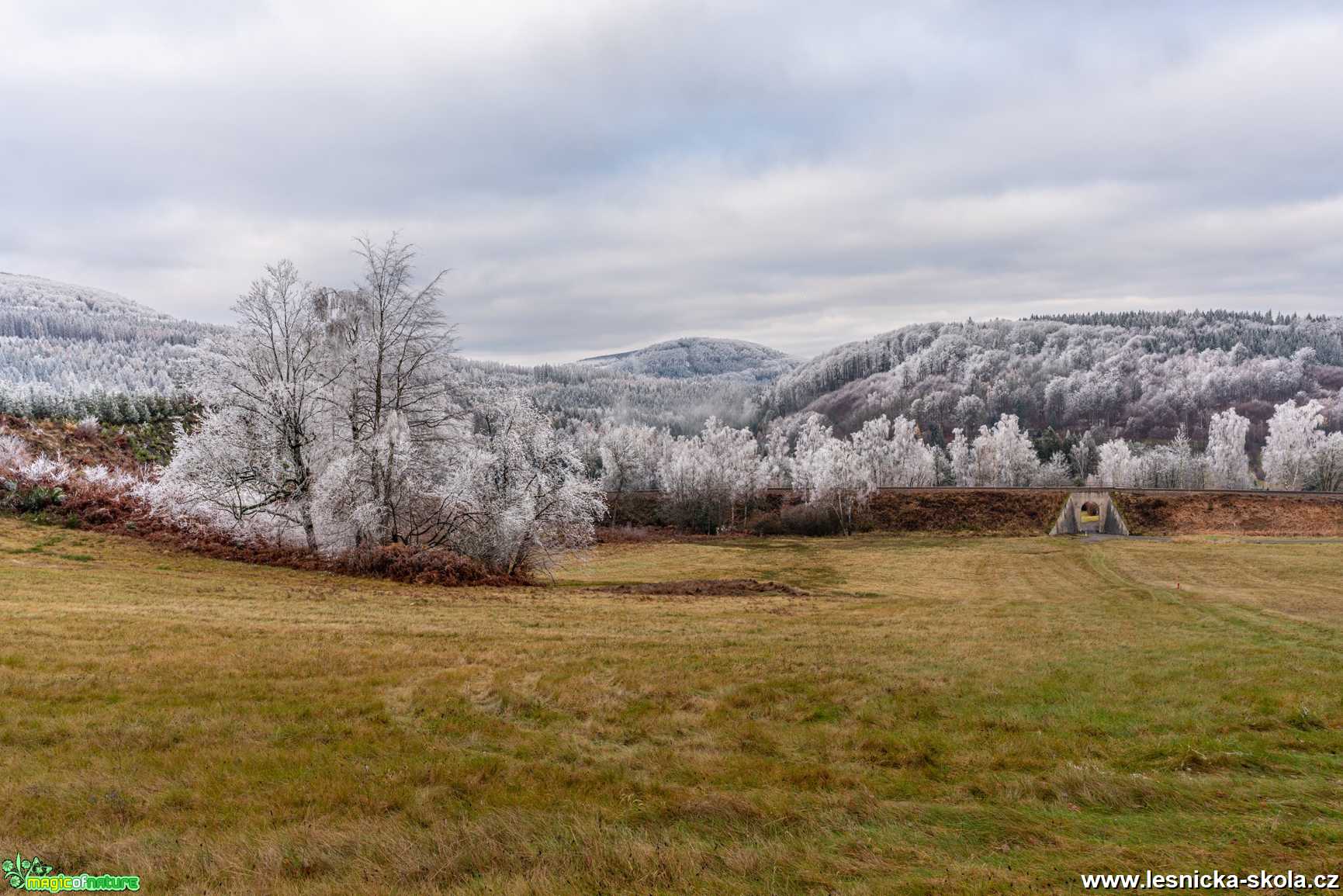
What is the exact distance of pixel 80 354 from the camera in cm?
12438

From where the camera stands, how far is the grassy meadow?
5898mm

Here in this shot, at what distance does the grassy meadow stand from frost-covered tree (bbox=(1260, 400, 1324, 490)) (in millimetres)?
104284

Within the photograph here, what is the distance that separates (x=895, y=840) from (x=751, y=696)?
194 inches

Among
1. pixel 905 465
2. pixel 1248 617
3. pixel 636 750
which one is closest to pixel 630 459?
pixel 905 465

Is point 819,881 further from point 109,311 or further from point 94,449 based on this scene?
point 109,311

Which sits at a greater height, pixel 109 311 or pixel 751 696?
pixel 109 311

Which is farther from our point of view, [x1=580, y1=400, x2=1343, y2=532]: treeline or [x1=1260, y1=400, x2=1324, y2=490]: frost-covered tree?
[x1=1260, y1=400, x2=1324, y2=490]: frost-covered tree

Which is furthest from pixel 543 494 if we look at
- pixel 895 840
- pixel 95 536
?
pixel 895 840

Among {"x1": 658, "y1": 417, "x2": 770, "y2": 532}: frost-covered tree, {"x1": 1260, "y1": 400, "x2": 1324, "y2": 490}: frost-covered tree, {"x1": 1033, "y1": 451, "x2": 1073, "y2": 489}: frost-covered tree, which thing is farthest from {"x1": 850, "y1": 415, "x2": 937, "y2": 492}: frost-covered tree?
{"x1": 1260, "y1": 400, "x2": 1324, "y2": 490}: frost-covered tree

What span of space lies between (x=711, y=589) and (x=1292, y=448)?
10970 centimetres

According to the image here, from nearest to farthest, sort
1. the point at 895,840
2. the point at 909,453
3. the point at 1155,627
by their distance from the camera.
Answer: the point at 895,840 < the point at 1155,627 < the point at 909,453

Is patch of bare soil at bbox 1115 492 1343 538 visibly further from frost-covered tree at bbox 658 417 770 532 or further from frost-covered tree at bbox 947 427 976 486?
frost-covered tree at bbox 947 427 976 486

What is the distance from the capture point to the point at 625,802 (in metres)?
7.33

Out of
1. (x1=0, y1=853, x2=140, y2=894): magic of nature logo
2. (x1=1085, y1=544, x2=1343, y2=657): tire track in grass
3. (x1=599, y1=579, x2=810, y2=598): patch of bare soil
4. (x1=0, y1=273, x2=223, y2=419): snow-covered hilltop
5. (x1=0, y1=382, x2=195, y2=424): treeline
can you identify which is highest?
(x1=0, y1=273, x2=223, y2=419): snow-covered hilltop
